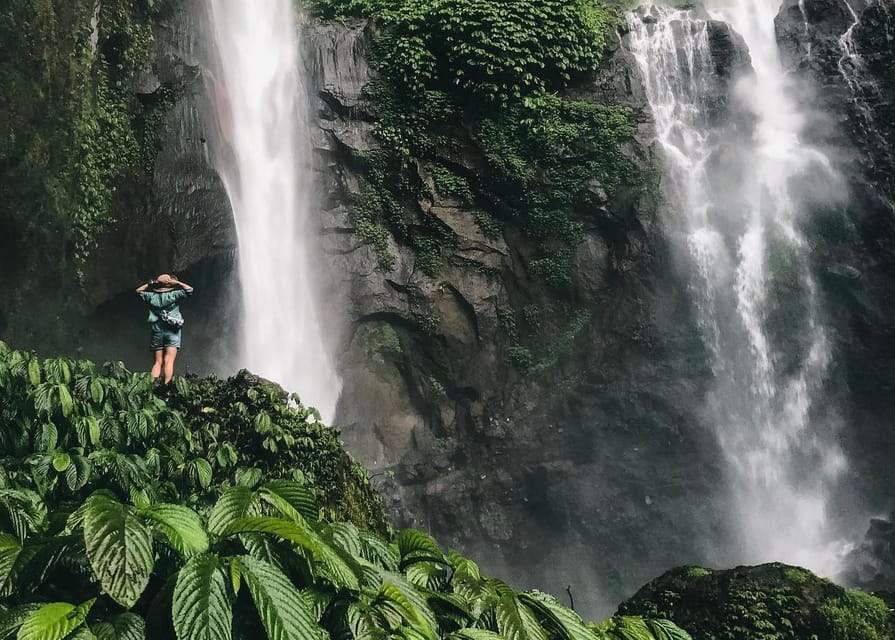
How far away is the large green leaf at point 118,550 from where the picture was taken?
4.47 feet

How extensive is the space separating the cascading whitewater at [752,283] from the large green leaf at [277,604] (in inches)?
499

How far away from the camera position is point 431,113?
1275 cm

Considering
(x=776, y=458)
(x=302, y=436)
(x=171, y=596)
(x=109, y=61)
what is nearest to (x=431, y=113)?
(x=109, y=61)

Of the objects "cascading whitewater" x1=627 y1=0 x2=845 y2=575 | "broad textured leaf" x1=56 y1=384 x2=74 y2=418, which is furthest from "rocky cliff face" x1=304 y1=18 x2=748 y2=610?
"broad textured leaf" x1=56 y1=384 x2=74 y2=418

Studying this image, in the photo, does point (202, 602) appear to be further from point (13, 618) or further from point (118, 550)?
point (13, 618)

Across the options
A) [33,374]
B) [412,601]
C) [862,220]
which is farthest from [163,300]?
[862,220]

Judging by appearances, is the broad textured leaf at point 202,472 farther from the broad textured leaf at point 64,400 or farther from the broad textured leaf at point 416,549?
the broad textured leaf at point 416,549

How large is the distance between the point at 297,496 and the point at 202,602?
0.68m

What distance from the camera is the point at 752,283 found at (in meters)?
13.3

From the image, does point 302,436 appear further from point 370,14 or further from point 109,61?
point 370,14

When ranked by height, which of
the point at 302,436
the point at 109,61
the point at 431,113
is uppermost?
the point at 109,61

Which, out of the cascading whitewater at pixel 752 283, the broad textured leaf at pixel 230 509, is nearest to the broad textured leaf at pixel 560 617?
the broad textured leaf at pixel 230 509

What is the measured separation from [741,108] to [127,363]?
40.4ft

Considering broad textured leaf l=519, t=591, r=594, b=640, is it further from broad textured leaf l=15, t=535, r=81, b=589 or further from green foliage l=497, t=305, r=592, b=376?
green foliage l=497, t=305, r=592, b=376
